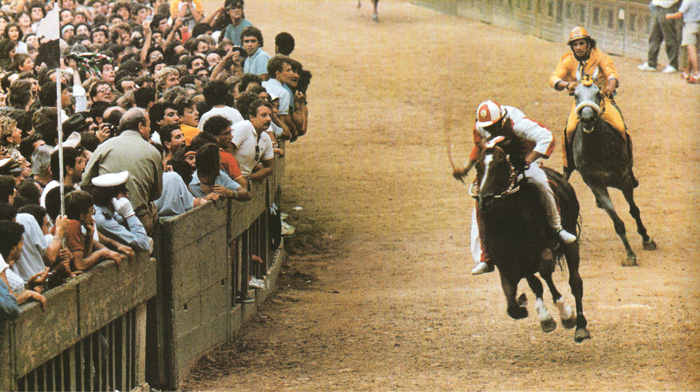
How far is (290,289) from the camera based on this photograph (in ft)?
41.3

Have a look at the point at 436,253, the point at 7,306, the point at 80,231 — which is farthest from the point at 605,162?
the point at 7,306

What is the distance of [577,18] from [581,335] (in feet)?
58.7

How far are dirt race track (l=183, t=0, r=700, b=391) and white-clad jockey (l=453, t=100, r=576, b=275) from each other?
4.05 ft

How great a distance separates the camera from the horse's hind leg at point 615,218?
13.1 meters

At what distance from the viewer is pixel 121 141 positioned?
A: 28.1 feet

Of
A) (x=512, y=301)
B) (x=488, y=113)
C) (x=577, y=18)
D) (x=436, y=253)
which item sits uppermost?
(x=488, y=113)

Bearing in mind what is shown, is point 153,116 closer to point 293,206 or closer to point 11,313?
point 11,313

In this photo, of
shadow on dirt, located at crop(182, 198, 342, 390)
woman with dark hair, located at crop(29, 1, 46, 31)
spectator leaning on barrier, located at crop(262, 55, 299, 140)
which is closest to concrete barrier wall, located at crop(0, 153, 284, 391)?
shadow on dirt, located at crop(182, 198, 342, 390)

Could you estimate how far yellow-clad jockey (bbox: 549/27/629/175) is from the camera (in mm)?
13258

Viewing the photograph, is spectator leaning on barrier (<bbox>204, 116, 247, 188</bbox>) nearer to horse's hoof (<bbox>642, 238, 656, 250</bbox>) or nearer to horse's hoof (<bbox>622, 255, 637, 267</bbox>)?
horse's hoof (<bbox>622, 255, 637, 267</bbox>)

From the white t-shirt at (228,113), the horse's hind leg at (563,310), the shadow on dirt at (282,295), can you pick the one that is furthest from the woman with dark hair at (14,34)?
the horse's hind leg at (563,310)

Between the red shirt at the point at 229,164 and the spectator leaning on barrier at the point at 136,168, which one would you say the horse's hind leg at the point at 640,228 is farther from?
the spectator leaning on barrier at the point at 136,168

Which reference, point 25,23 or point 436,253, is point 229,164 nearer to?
point 436,253

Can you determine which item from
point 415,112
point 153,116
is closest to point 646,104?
point 415,112
